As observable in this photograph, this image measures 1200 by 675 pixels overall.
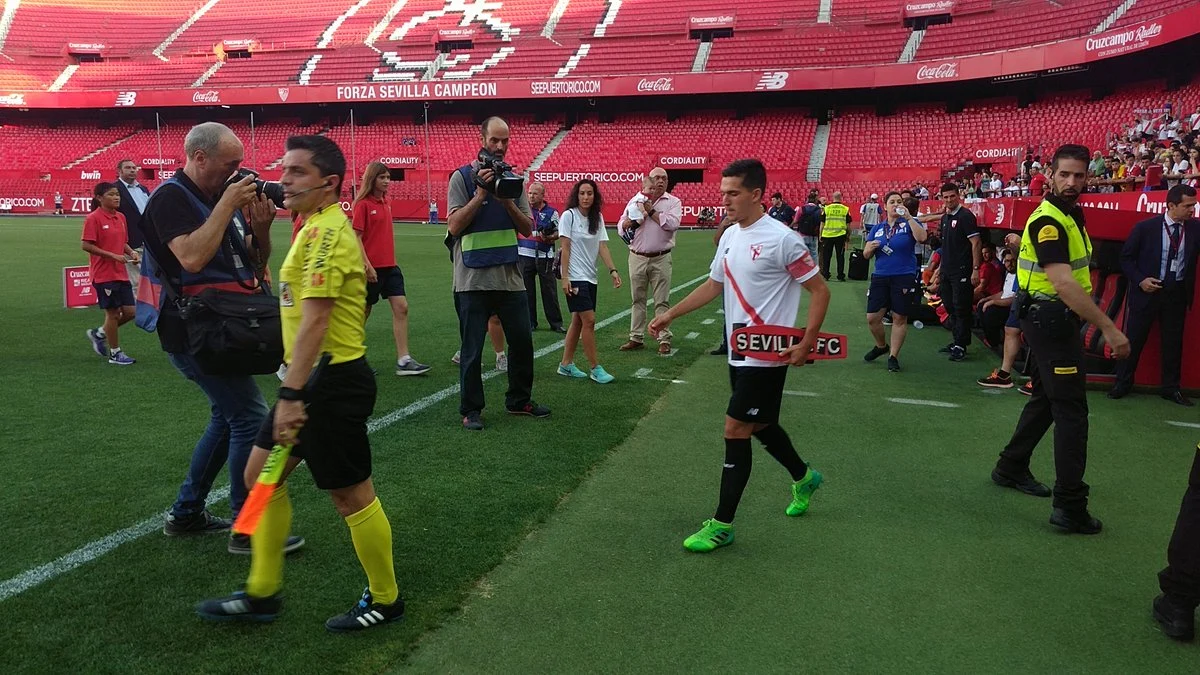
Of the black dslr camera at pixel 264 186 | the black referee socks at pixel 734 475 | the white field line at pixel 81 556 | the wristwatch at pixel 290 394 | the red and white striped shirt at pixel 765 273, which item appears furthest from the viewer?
the black referee socks at pixel 734 475

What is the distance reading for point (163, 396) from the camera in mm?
6363

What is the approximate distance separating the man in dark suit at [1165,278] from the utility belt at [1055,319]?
3354 mm

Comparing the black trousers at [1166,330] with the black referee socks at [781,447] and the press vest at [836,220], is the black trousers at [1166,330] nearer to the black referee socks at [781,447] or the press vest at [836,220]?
the black referee socks at [781,447]

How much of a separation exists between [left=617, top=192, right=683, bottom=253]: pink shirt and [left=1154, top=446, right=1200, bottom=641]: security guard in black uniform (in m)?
5.88

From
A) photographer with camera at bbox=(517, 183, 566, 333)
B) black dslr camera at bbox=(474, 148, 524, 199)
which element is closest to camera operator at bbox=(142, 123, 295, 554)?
black dslr camera at bbox=(474, 148, 524, 199)

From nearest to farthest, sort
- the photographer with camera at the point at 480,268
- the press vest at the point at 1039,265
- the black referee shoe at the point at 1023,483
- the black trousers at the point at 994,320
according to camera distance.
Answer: the press vest at the point at 1039,265 → the black referee shoe at the point at 1023,483 → the photographer with camera at the point at 480,268 → the black trousers at the point at 994,320

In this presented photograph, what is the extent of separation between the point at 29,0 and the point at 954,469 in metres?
67.2

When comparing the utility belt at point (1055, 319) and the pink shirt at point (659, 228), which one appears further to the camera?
the pink shirt at point (659, 228)

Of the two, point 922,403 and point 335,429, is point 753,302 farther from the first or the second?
point 922,403

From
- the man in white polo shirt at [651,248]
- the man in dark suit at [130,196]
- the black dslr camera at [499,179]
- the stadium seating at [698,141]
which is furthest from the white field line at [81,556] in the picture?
the stadium seating at [698,141]

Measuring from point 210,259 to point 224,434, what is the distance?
0.87 m

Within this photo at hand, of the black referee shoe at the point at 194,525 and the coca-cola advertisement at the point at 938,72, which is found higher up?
the coca-cola advertisement at the point at 938,72

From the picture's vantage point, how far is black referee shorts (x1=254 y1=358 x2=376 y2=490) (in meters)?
2.75

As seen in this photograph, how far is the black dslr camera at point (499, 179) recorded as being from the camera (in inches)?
193
